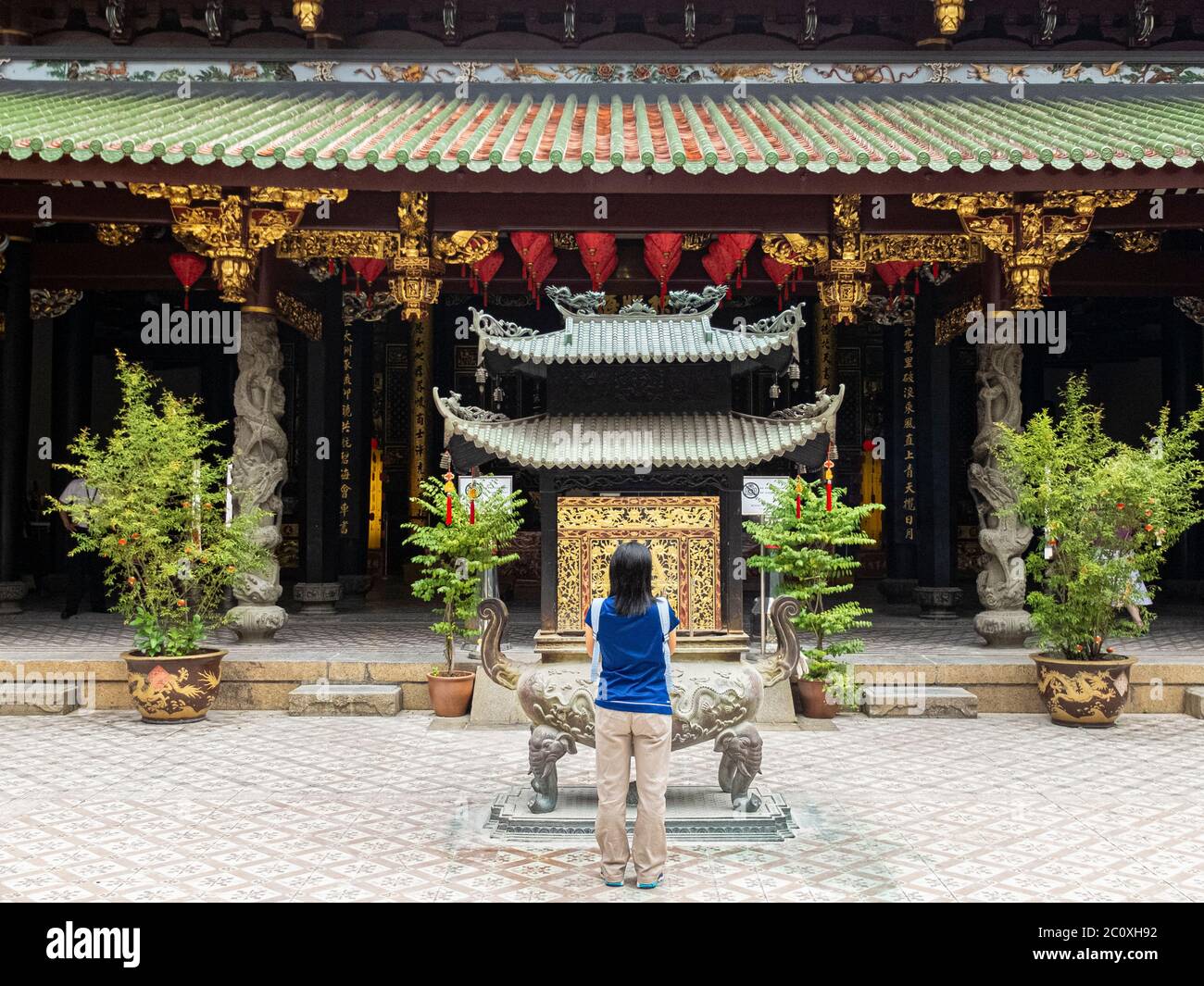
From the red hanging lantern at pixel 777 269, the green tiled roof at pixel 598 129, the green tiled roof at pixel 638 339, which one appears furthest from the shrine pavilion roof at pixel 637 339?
the red hanging lantern at pixel 777 269

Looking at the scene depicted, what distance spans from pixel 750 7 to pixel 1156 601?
348 inches

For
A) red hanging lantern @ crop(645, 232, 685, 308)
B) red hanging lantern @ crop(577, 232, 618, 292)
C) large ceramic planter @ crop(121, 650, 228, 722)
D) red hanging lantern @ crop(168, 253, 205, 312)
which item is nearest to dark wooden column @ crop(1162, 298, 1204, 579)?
red hanging lantern @ crop(645, 232, 685, 308)

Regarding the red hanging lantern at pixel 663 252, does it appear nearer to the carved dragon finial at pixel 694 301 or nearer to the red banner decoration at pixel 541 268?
the red banner decoration at pixel 541 268

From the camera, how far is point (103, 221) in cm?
972

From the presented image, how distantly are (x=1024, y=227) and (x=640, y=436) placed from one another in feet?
16.3

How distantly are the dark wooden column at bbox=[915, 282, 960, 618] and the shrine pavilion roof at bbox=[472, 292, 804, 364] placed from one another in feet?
20.0

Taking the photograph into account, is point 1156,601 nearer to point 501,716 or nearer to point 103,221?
point 501,716

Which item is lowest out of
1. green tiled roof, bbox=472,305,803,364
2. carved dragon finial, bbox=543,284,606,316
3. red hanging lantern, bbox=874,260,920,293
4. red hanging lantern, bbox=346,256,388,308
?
green tiled roof, bbox=472,305,803,364

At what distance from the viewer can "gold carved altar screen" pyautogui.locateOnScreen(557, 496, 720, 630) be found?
606 cm

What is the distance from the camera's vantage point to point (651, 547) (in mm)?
6117

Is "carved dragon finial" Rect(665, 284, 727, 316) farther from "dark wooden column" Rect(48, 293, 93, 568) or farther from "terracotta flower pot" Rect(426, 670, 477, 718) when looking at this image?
"dark wooden column" Rect(48, 293, 93, 568)

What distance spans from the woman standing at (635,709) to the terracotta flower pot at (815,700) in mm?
3961

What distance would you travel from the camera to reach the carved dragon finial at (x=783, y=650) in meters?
5.89

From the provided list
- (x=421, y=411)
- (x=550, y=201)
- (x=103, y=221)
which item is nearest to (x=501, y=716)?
(x=550, y=201)
